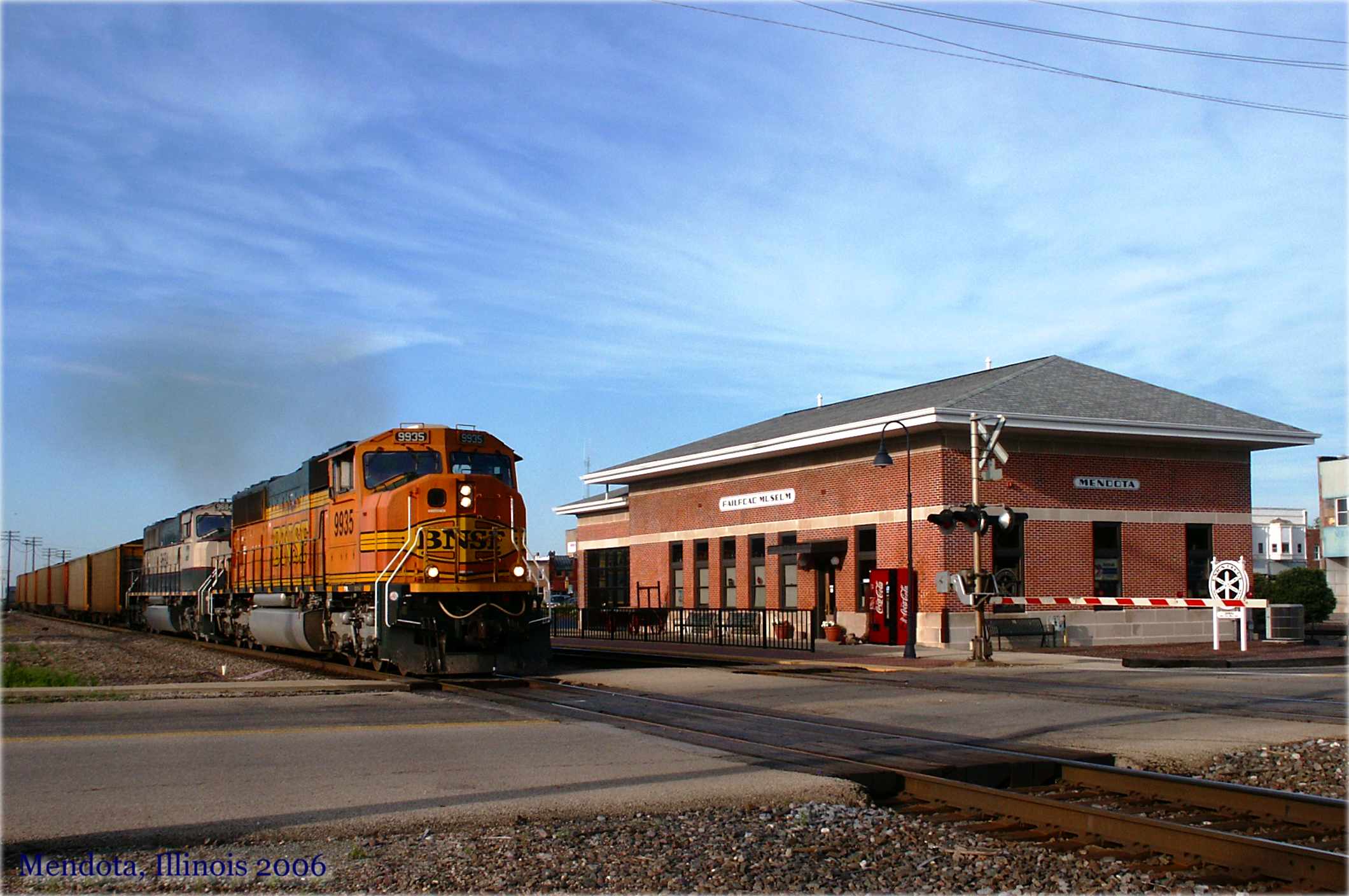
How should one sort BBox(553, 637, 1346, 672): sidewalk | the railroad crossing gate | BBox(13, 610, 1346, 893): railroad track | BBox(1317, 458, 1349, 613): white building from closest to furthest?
BBox(13, 610, 1346, 893): railroad track, BBox(553, 637, 1346, 672): sidewalk, the railroad crossing gate, BBox(1317, 458, 1349, 613): white building

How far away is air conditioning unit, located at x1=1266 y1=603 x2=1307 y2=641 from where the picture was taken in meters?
30.6

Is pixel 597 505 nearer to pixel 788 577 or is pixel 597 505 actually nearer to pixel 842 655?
pixel 788 577

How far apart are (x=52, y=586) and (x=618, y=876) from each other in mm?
71245

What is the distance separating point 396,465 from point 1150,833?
1427cm

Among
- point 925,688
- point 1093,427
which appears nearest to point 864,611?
point 1093,427

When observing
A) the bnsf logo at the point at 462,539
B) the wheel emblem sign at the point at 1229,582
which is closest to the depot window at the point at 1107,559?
the wheel emblem sign at the point at 1229,582

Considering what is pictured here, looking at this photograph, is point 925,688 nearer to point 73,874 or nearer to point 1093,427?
point 73,874

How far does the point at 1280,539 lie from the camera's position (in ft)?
287

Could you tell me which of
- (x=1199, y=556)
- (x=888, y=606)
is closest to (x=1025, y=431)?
(x=888, y=606)

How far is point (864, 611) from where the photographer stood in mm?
32812

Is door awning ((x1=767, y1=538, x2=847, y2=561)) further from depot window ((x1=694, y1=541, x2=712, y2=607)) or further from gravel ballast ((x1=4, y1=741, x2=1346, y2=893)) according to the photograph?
gravel ballast ((x1=4, y1=741, x2=1346, y2=893))

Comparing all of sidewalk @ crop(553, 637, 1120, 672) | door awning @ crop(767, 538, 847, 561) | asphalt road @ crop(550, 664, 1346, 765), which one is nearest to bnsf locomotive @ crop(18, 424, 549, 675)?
asphalt road @ crop(550, 664, 1346, 765)

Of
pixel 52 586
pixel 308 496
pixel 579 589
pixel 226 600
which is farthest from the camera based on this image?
pixel 52 586

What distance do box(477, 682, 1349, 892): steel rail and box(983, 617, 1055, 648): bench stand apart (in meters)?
21.4
